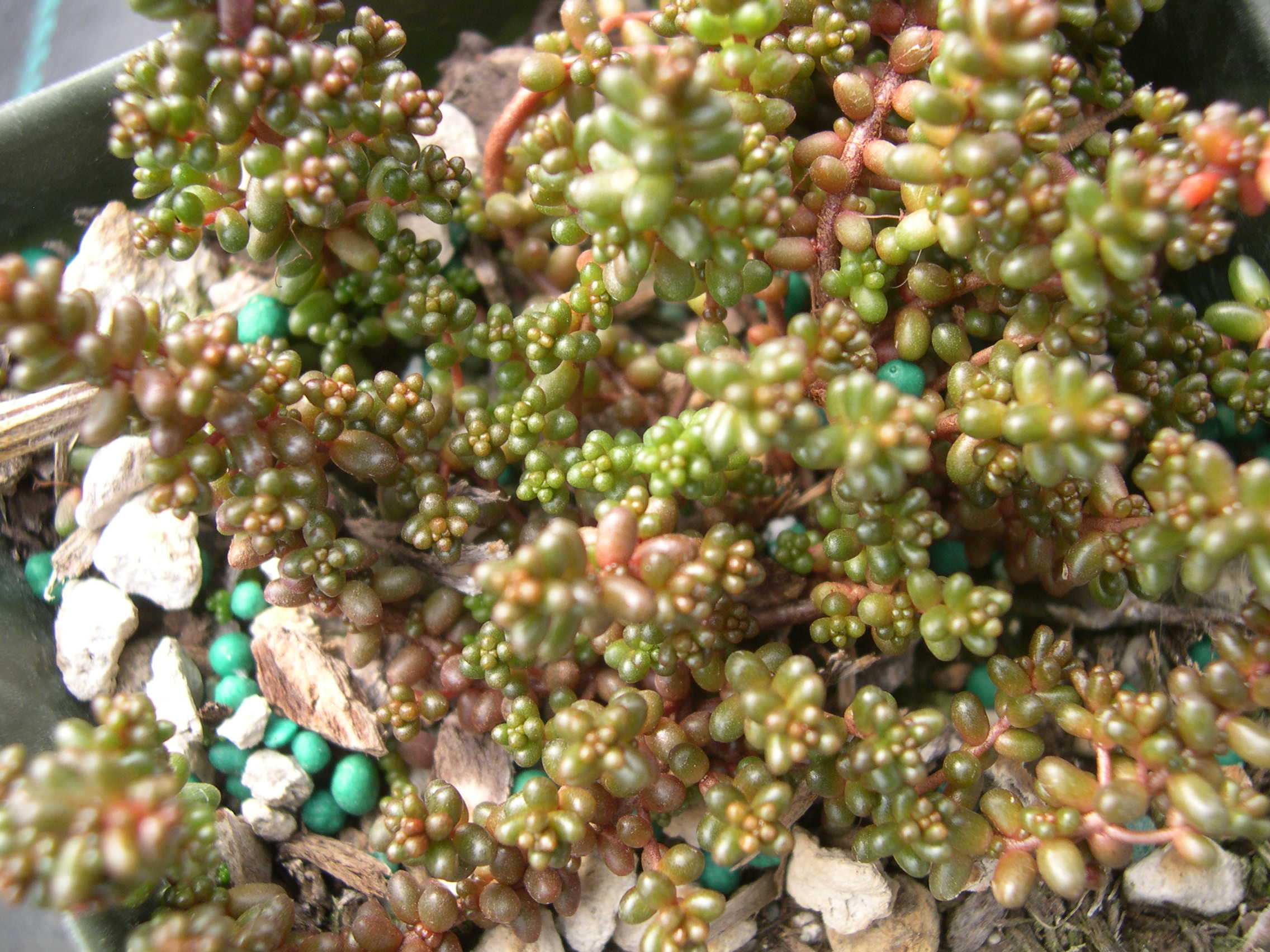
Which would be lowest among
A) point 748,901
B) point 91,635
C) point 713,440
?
point 748,901

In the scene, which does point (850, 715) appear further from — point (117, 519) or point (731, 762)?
point (117, 519)

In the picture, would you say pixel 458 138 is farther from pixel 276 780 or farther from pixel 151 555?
pixel 276 780

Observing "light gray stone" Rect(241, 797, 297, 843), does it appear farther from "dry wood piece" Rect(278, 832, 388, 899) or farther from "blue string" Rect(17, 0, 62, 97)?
"blue string" Rect(17, 0, 62, 97)

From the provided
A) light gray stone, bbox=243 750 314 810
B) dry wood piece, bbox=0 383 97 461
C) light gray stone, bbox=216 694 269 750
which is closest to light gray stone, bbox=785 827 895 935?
light gray stone, bbox=243 750 314 810

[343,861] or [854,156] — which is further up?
[854,156]

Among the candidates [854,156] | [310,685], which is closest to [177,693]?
[310,685]

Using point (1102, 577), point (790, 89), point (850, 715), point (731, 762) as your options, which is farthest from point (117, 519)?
point (1102, 577)
